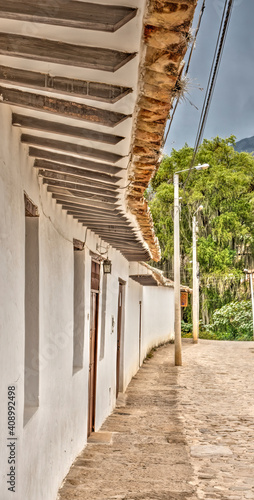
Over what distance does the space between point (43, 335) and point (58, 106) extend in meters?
2.06

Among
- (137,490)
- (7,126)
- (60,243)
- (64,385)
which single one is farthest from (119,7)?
(137,490)

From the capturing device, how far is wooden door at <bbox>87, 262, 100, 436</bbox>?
25.2 ft

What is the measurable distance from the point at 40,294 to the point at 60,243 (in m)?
1.07

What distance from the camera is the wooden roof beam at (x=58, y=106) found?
2.96m

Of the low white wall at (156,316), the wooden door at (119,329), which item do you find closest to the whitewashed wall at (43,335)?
the wooden door at (119,329)

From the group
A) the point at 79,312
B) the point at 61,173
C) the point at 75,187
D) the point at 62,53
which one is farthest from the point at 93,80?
the point at 79,312

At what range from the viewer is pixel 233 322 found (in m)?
31.5

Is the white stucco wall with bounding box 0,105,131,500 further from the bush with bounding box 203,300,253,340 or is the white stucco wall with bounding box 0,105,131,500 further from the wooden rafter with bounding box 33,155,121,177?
the bush with bounding box 203,300,253,340

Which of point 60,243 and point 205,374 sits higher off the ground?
point 60,243

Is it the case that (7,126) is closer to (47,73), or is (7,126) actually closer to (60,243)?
(47,73)

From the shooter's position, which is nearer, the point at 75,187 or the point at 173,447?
the point at 75,187

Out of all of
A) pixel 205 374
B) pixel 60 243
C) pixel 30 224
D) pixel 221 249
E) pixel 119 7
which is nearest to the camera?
pixel 119 7

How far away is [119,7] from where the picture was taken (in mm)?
2104

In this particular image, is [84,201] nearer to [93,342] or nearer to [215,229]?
[93,342]
